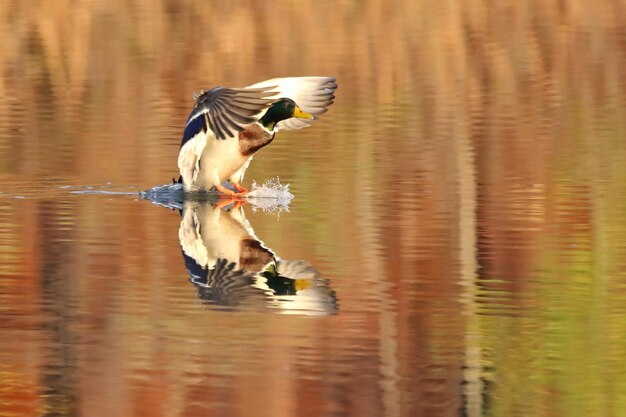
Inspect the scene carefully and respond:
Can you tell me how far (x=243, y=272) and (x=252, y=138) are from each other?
301 cm

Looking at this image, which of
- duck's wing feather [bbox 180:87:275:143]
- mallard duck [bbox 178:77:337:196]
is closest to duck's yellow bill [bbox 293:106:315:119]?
mallard duck [bbox 178:77:337:196]

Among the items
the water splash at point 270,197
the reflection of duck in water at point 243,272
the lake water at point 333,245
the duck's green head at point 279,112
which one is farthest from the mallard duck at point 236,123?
the reflection of duck in water at point 243,272

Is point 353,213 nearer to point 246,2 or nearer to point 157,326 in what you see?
point 157,326

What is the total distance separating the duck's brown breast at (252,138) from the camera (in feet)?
37.6

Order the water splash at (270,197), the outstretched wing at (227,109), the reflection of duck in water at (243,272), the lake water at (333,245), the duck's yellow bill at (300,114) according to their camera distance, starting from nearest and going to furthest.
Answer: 1. the lake water at (333,245)
2. the reflection of duck in water at (243,272)
3. the water splash at (270,197)
4. the outstretched wing at (227,109)
5. the duck's yellow bill at (300,114)

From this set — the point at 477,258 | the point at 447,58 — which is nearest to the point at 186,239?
the point at 477,258

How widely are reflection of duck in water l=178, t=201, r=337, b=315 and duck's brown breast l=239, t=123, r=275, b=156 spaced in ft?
Answer: 3.45

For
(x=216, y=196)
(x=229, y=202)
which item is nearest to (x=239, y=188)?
(x=216, y=196)

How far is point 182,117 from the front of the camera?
15.3 meters

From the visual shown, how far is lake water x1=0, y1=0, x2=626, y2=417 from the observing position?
638 centimetres

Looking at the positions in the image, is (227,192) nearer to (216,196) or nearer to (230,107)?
(216,196)

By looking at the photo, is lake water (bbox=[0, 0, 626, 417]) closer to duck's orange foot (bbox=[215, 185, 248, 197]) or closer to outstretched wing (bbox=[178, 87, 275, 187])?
duck's orange foot (bbox=[215, 185, 248, 197])

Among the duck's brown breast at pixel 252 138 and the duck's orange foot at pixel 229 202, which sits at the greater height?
the duck's brown breast at pixel 252 138

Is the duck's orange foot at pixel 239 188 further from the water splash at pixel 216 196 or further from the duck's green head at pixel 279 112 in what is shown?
the duck's green head at pixel 279 112
